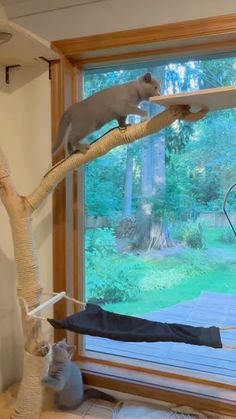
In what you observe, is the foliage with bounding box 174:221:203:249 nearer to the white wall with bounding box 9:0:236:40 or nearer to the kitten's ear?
the kitten's ear

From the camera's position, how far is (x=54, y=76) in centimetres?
183

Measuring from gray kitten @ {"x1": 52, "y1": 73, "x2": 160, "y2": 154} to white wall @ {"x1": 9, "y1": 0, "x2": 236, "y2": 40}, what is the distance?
18.5 inches

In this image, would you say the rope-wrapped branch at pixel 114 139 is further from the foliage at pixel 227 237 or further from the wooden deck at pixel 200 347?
the wooden deck at pixel 200 347

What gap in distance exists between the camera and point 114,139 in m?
1.39

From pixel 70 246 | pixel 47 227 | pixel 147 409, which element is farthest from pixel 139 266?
pixel 147 409

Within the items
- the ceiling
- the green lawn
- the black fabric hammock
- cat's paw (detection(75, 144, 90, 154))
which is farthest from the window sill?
the ceiling

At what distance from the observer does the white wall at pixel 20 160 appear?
1887mm

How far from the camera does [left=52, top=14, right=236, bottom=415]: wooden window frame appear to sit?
161 cm

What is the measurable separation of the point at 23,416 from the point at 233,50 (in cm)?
184

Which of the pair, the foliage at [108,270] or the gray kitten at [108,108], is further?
the foliage at [108,270]

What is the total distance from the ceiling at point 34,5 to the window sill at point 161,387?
185 cm

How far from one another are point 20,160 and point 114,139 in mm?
749

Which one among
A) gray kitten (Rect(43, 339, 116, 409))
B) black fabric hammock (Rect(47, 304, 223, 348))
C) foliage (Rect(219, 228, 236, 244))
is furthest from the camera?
foliage (Rect(219, 228, 236, 244))

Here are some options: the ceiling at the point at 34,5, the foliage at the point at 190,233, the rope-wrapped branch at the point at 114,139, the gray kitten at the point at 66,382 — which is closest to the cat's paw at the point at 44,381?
the gray kitten at the point at 66,382
